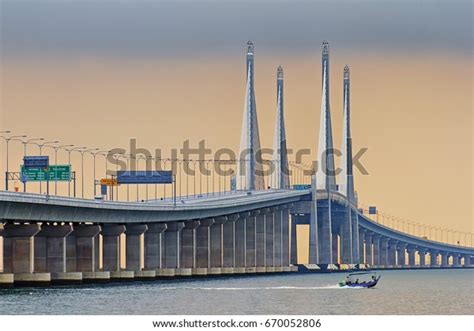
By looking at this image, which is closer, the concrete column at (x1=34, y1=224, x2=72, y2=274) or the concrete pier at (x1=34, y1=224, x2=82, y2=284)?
the concrete pier at (x1=34, y1=224, x2=82, y2=284)

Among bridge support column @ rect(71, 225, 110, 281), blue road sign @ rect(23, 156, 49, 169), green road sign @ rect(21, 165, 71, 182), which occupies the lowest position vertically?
bridge support column @ rect(71, 225, 110, 281)

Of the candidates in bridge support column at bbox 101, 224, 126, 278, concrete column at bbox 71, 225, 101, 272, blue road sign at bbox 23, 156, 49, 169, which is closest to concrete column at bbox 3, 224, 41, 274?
concrete column at bbox 71, 225, 101, 272

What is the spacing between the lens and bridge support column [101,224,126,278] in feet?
636

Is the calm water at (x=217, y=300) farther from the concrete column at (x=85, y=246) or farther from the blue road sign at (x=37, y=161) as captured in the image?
the blue road sign at (x=37, y=161)

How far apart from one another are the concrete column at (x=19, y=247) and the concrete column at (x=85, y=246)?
644 inches

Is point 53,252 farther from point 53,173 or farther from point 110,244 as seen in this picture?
point 53,173

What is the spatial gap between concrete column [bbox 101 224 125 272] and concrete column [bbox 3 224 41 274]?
27644mm

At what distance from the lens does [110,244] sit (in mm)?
194500

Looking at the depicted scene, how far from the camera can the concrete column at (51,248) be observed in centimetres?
17238

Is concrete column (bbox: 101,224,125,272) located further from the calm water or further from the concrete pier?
the concrete pier

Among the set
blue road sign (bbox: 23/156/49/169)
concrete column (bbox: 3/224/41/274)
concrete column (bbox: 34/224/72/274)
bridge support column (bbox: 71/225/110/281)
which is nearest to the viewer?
concrete column (bbox: 3/224/41/274)
